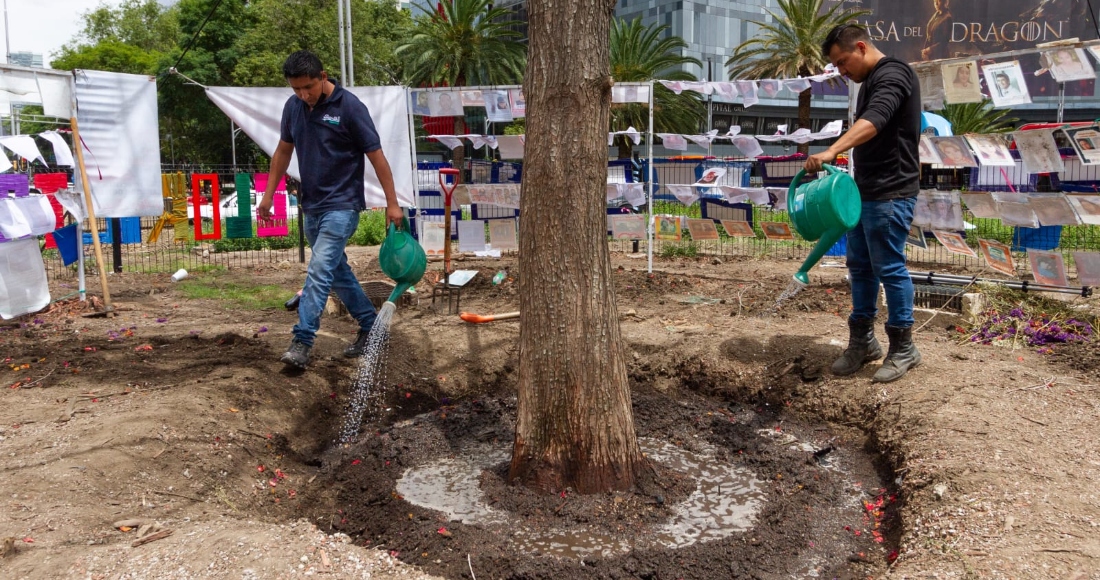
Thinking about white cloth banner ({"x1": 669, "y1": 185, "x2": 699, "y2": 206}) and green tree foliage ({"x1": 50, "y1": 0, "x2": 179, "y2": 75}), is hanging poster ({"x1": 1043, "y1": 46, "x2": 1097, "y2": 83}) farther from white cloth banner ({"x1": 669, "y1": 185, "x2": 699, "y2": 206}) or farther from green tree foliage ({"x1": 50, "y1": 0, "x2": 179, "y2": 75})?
green tree foliage ({"x1": 50, "y1": 0, "x2": 179, "y2": 75})

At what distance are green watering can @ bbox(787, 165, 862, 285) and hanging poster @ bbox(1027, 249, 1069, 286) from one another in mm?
2821

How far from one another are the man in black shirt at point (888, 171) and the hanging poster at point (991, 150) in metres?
2.08

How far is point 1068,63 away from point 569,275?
4763 mm

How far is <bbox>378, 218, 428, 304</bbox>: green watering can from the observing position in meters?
4.98

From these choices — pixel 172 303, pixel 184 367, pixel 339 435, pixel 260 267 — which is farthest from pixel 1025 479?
pixel 260 267

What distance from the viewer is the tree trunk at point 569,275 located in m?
3.44

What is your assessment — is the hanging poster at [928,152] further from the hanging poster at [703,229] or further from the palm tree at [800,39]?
the palm tree at [800,39]

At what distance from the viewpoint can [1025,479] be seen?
3.32 m

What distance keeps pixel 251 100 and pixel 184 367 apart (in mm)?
3850

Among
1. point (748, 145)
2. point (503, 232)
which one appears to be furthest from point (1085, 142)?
point (503, 232)

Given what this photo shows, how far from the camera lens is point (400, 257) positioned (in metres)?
5.00

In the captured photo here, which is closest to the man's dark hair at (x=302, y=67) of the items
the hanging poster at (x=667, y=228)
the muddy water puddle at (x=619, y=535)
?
the muddy water puddle at (x=619, y=535)

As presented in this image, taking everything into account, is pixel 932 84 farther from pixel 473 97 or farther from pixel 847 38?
pixel 473 97

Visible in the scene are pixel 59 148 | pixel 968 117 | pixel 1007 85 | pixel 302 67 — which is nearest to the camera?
pixel 302 67
